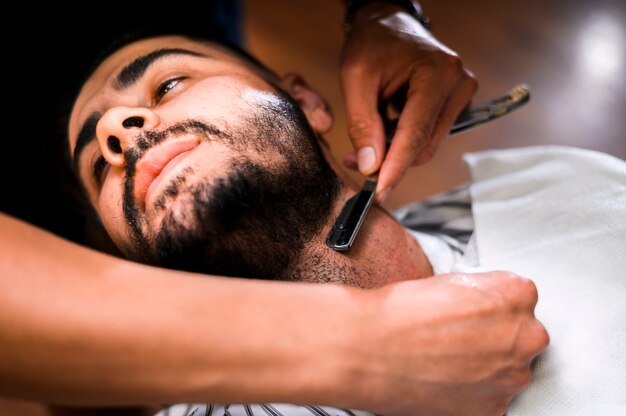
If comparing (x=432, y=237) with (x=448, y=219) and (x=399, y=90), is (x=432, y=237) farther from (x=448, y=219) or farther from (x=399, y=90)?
(x=399, y=90)

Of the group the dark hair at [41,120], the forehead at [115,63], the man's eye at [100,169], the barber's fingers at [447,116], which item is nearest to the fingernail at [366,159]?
the barber's fingers at [447,116]

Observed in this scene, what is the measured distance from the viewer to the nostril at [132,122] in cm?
86

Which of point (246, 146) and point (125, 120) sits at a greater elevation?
point (125, 120)

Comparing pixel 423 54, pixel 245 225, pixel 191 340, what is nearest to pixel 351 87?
pixel 423 54

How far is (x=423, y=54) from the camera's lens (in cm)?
108

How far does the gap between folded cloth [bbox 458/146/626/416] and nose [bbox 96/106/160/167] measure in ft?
2.06

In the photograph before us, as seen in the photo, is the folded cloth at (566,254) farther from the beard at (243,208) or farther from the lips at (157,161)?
the lips at (157,161)

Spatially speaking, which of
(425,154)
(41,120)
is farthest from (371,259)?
(41,120)

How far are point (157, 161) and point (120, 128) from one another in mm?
94

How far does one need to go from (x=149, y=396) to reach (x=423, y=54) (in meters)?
0.82

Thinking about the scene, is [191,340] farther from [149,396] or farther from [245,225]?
[245,225]

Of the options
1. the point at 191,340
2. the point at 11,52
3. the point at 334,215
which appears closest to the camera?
the point at 191,340

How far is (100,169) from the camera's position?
3.24ft

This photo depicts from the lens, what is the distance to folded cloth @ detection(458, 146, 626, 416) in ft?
2.53
